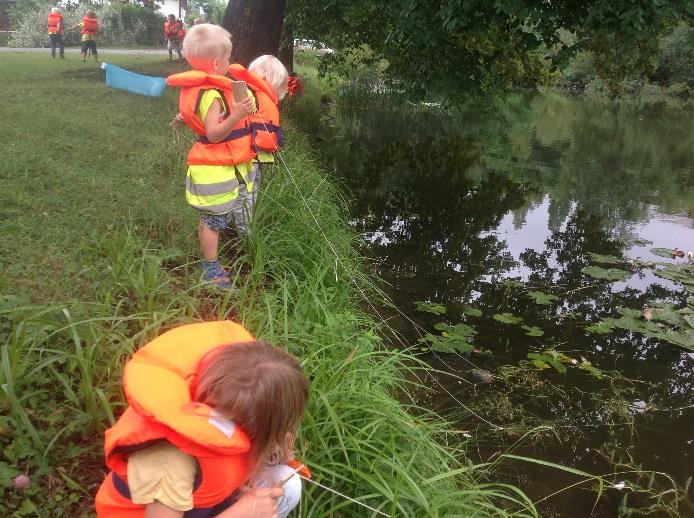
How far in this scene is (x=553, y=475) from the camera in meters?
3.56

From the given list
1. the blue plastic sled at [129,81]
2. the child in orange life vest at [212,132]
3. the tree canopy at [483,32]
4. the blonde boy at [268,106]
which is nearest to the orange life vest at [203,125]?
the child in orange life vest at [212,132]

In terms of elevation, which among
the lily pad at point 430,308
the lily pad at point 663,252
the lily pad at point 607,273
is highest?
the lily pad at point 663,252

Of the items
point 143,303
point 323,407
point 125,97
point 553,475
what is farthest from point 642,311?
point 125,97

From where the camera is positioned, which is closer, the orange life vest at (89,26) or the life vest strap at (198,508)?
the life vest strap at (198,508)

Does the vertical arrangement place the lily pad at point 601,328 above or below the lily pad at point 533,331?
above

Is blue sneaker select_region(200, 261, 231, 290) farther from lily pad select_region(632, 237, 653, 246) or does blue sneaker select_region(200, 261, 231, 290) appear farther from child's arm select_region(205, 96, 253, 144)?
lily pad select_region(632, 237, 653, 246)

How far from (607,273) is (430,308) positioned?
101 inches

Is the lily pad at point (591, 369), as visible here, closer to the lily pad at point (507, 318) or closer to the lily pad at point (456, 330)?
the lily pad at point (507, 318)

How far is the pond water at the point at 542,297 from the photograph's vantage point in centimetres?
379

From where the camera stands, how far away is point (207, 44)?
11.7ft

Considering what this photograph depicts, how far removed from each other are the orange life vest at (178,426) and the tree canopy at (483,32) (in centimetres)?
606

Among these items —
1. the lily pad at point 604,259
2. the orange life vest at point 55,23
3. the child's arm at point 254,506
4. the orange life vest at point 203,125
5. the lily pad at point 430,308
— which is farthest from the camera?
the orange life vest at point 55,23

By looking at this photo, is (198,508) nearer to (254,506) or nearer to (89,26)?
(254,506)

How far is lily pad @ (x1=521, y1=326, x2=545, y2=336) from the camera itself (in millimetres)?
5173
